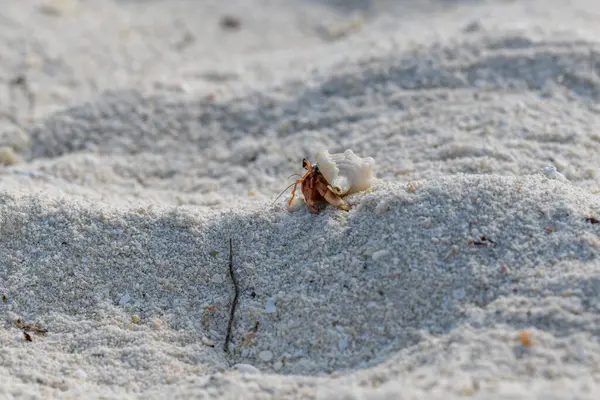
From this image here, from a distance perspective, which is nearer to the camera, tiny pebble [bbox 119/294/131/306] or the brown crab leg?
tiny pebble [bbox 119/294/131/306]

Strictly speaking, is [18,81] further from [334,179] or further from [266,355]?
[266,355]

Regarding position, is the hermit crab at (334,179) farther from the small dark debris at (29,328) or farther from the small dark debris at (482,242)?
the small dark debris at (29,328)

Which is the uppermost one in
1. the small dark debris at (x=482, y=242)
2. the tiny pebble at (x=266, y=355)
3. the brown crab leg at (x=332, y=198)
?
the brown crab leg at (x=332, y=198)

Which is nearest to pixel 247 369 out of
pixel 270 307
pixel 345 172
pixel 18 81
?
pixel 270 307

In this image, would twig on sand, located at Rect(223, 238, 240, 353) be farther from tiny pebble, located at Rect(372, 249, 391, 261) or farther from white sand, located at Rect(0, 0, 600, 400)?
tiny pebble, located at Rect(372, 249, 391, 261)

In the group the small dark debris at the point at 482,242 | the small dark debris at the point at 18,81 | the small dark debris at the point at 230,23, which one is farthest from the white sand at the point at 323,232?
the small dark debris at the point at 230,23

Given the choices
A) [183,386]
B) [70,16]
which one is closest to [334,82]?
[183,386]

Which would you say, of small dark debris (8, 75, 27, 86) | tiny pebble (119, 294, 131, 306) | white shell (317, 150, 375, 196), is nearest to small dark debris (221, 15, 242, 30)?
small dark debris (8, 75, 27, 86)
